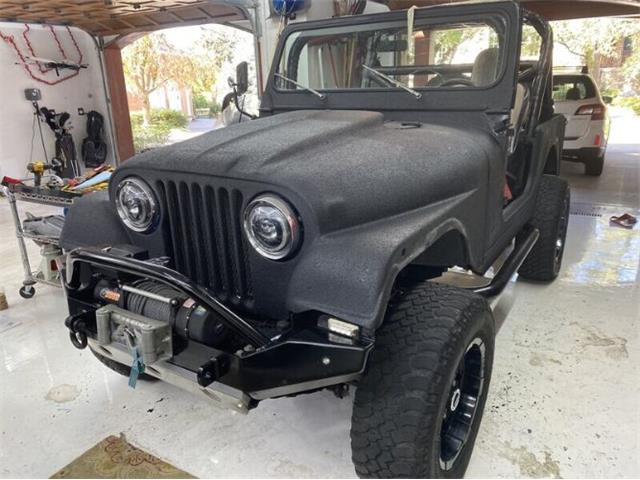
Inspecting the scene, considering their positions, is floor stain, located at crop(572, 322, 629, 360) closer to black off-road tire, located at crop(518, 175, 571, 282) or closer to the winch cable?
black off-road tire, located at crop(518, 175, 571, 282)

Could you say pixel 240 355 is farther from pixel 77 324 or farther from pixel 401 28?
pixel 401 28

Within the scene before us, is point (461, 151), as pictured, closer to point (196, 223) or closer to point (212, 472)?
point (196, 223)

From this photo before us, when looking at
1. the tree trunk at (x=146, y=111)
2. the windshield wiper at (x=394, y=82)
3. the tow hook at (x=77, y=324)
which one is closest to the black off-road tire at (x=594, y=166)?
the windshield wiper at (x=394, y=82)

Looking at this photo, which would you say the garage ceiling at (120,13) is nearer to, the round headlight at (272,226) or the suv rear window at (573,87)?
the suv rear window at (573,87)

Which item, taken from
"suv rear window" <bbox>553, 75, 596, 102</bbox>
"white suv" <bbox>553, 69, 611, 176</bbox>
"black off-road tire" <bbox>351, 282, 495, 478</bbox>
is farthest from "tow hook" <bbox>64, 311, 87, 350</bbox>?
"suv rear window" <bbox>553, 75, 596, 102</bbox>

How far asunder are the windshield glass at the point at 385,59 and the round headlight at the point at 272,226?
1287 millimetres

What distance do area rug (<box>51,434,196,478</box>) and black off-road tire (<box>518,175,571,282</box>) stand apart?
8.24 feet

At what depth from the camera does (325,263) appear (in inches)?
53.2

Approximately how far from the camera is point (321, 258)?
1.37 metres

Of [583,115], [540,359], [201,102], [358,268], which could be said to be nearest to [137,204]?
[358,268]

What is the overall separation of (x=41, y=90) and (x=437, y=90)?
7.53m

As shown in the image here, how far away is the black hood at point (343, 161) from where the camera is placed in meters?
1.47

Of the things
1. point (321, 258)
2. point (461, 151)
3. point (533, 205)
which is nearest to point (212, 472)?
point (321, 258)

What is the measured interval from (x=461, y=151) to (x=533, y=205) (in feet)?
4.51
